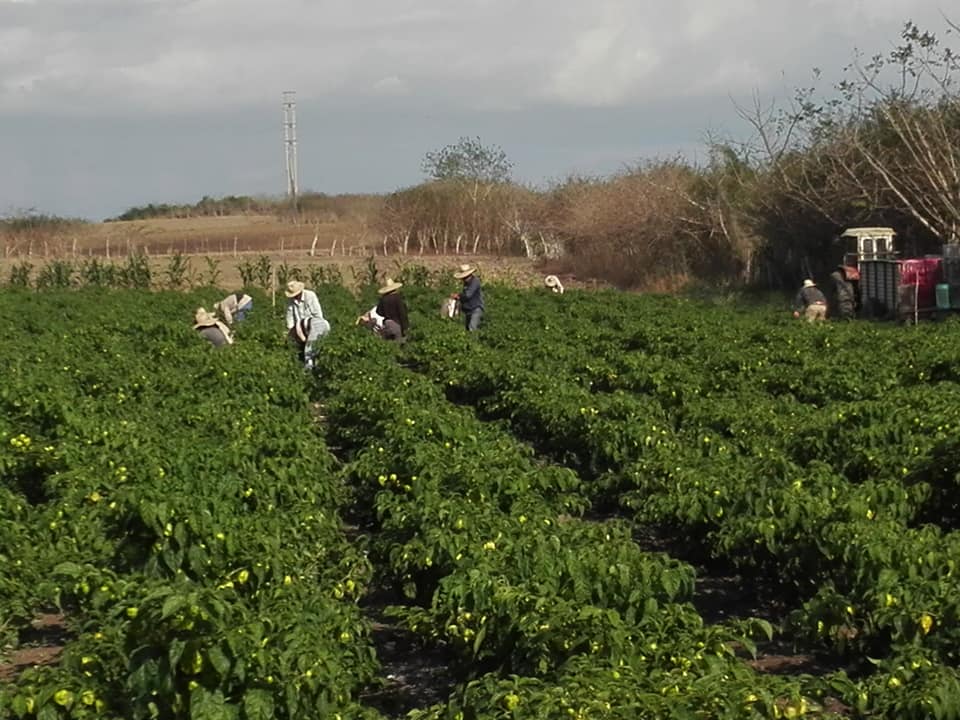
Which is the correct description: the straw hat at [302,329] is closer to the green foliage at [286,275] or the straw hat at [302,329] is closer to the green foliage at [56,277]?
the green foliage at [286,275]

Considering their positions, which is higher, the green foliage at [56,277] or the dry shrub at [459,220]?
the dry shrub at [459,220]

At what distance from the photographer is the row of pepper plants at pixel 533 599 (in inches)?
199

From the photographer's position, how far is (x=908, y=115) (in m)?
39.4

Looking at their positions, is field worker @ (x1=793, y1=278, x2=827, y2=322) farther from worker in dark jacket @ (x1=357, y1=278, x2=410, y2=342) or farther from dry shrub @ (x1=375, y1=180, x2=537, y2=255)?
dry shrub @ (x1=375, y1=180, x2=537, y2=255)

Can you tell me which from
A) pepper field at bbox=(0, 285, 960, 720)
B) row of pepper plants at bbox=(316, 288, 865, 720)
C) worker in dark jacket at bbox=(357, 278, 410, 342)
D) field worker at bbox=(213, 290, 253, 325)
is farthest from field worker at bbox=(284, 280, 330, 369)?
row of pepper plants at bbox=(316, 288, 865, 720)

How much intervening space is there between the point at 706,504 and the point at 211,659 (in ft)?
14.1

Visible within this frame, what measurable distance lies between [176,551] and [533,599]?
2.14 metres

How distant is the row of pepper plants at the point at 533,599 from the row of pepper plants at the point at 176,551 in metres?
0.44

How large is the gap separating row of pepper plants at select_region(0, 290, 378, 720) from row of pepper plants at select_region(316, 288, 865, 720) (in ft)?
1.43

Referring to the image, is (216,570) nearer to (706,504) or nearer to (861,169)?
(706,504)

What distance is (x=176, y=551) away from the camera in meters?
7.36

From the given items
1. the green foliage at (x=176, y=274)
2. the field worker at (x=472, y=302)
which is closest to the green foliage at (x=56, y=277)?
the green foliage at (x=176, y=274)

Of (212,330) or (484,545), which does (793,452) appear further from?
(212,330)

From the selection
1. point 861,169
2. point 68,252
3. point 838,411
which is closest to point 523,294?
point 861,169
